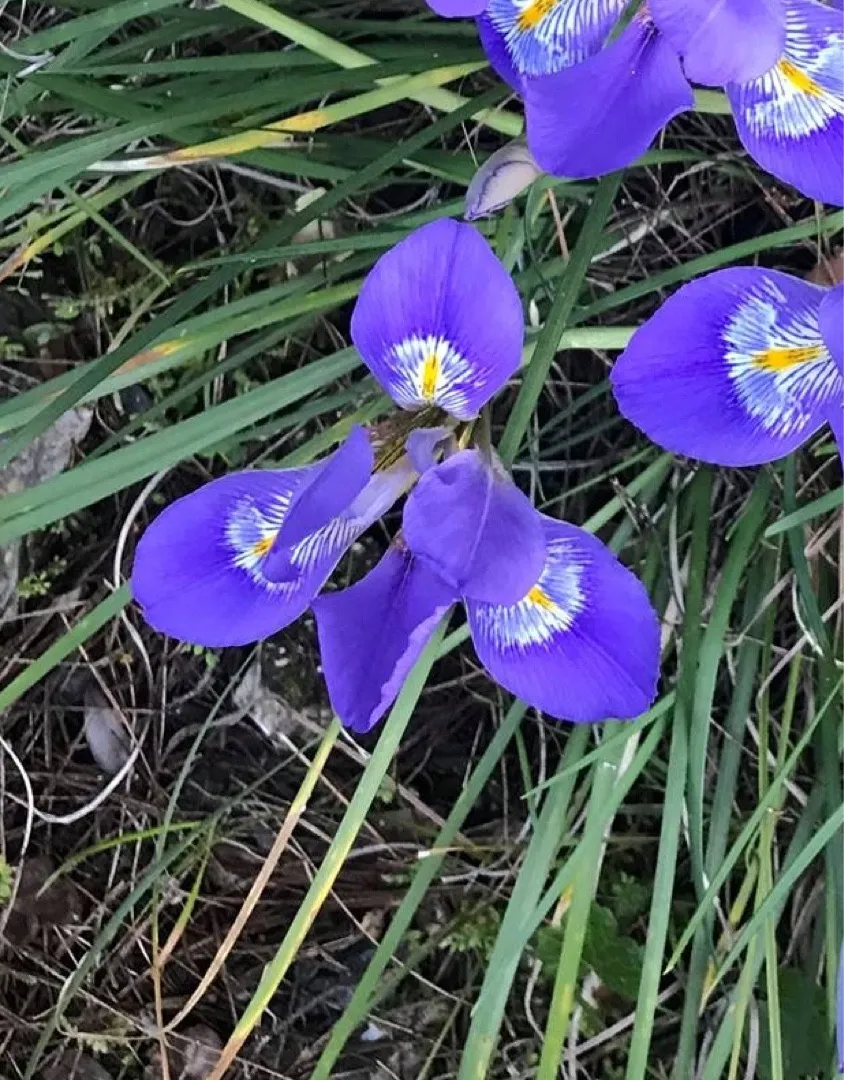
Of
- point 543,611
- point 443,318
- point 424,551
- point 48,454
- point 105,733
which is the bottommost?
point 105,733

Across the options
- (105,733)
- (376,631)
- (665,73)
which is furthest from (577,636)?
(105,733)

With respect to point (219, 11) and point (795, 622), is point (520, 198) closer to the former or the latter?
point (219, 11)

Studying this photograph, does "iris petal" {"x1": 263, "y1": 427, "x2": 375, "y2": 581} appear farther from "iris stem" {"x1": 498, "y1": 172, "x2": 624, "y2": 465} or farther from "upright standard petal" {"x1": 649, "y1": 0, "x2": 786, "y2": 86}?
"upright standard petal" {"x1": 649, "y1": 0, "x2": 786, "y2": 86}

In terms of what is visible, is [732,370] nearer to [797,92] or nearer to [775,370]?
[775,370]

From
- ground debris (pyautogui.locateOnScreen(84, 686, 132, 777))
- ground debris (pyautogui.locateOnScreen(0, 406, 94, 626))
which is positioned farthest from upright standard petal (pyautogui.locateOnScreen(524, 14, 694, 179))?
ground debris (pyautogui.locateOnScreen(84, 686, 132, 777))

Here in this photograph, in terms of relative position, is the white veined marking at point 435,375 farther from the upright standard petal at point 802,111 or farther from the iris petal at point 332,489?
the upright standard petal at point 802,111

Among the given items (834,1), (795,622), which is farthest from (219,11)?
(795,622)
